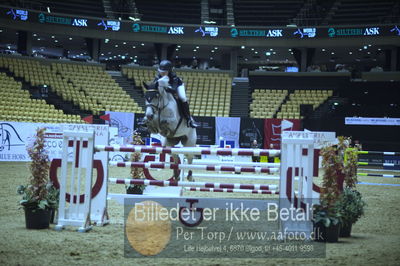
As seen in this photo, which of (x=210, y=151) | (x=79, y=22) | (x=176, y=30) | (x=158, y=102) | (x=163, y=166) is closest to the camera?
(x=210, y=151)

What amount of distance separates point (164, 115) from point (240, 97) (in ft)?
73.4

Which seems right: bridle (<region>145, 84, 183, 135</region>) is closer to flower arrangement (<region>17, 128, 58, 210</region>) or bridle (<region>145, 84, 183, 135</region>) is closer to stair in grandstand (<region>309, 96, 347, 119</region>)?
flower arrangement (<region>17, 128, 58, 210</region>)

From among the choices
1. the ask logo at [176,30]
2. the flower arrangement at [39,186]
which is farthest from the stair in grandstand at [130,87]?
the flower arrangement at [39,186]

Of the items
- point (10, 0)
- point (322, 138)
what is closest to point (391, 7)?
point (10, 0)

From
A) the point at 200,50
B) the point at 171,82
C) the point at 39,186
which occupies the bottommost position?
the point at 39,186

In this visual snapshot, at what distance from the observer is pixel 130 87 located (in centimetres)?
2984

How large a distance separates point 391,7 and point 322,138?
2878cm

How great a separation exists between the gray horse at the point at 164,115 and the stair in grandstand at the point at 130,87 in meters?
20.1

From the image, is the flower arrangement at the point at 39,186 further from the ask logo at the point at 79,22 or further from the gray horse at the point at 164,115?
the ask logo at the point at 79,22

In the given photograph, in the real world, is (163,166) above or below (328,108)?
below

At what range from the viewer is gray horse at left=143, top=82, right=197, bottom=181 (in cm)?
723

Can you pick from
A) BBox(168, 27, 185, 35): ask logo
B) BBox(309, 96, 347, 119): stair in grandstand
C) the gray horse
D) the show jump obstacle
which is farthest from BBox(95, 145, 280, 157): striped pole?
BBox(168, 27, 185, 35): ask logo

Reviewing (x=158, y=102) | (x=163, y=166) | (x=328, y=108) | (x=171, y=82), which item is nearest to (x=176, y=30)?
(x=328, y=108)

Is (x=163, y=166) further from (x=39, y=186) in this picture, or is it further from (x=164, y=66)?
(x=164, y=66)
